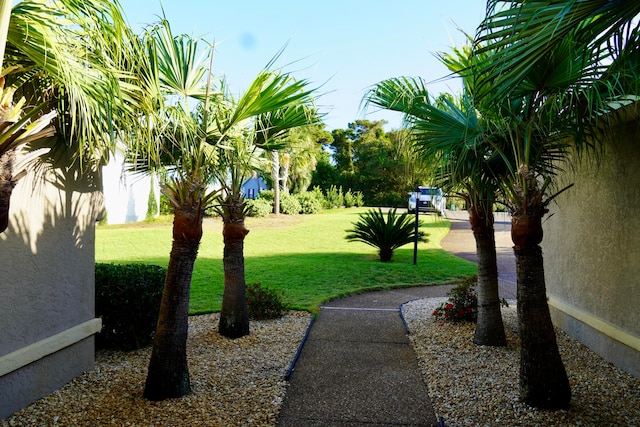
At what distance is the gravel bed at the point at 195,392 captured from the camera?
3807 mm

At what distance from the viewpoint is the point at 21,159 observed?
119 inches

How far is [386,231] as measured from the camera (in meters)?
13.9

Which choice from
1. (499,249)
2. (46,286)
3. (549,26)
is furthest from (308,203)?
(549,26)

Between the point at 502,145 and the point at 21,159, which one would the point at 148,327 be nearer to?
the point at 21,159

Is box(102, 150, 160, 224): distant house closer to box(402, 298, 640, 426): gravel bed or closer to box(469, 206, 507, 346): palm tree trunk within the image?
box(402, 298, 640, 426): gravel bed

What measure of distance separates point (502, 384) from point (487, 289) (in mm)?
1541

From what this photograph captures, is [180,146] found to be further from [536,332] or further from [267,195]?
[267,195]

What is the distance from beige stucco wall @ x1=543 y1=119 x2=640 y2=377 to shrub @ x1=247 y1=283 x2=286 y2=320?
13.7ft

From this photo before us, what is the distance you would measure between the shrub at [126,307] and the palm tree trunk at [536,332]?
13.2ft

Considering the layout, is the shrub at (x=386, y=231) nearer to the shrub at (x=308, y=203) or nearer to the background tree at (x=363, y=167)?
the shrub at (x=308, y=203)

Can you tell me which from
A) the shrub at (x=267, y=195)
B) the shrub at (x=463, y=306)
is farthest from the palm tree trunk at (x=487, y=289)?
the shrub at (x=267, y=195)

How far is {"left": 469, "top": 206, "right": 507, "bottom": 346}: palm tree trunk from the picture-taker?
580 centimetres

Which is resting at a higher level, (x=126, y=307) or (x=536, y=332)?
(x=536, y=332)

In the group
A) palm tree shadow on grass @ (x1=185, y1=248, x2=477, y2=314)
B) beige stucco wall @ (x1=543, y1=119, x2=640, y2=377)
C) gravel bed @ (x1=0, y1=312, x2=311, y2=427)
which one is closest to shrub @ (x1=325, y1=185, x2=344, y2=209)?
palm tree shadow on grass @ (x1=185, y1=248, x2=477, y2=314)
